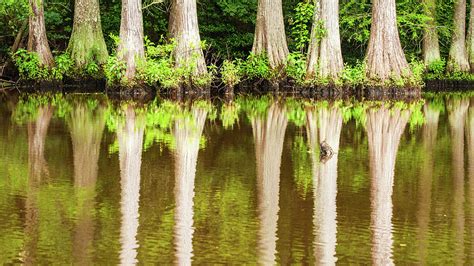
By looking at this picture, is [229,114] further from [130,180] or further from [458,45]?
[458,45]

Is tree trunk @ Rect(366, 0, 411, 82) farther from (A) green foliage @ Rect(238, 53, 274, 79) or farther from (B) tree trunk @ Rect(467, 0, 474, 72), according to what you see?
(B) tree trunk @ Rect(467, 0, 474, 72)

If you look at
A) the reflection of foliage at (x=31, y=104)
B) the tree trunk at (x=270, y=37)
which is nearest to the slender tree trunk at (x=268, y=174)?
the reflection of foliage at (x=31, y=104)

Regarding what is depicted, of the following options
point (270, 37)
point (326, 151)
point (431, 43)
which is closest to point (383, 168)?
point (326, 151)

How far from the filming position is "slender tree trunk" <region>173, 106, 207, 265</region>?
24.8 ft

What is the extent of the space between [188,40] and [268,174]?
14.5 meters

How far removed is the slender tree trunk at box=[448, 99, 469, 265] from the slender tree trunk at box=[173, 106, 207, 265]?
1994mm

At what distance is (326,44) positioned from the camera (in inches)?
1046

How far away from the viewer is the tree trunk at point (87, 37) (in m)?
28.7

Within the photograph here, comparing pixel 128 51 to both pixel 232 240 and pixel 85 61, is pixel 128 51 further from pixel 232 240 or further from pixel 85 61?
pixel 232 240

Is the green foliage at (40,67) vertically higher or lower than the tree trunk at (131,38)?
lower

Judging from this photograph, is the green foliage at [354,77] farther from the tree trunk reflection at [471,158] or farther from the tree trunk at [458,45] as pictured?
the tree trunk at [458,45]

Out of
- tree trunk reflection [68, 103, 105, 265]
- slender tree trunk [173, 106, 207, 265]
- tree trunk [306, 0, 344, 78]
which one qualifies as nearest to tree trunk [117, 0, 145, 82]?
tree trunk reflection [68, 103, 105, 265]

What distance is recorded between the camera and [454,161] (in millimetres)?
12938

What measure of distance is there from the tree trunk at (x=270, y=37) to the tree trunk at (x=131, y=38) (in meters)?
5.45
